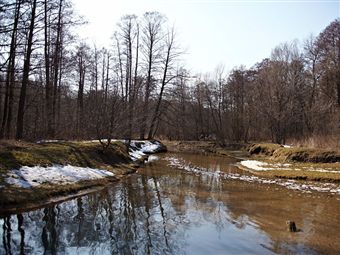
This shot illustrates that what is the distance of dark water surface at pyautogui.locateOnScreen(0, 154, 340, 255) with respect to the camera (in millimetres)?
8516

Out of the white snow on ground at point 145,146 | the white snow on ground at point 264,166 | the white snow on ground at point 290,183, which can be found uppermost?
the white snow on ground at point 145,146

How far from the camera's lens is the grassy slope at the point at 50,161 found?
11.7 metres

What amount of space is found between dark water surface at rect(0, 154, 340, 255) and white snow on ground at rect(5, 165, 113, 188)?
1.41 meters

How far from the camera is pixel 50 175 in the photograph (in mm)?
14438

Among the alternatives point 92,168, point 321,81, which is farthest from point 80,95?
point 321,81

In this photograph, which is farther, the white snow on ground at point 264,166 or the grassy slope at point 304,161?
the white snow on ground at point 264,166

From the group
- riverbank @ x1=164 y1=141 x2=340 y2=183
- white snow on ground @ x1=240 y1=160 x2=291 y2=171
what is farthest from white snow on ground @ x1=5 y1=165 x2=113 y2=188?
white snow on ground @ x1=240 y1=160 x2=291 y2=171

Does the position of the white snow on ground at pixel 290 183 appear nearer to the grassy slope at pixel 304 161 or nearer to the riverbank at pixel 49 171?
the grassy slope at pixel 304 161

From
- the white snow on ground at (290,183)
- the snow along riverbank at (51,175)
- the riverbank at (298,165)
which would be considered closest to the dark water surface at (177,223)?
the white snow on ground at (290,183)

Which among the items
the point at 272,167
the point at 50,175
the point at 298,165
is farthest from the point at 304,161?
the point at 50,175

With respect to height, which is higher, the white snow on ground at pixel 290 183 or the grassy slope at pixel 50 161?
the grassy slope at pixel 50 161

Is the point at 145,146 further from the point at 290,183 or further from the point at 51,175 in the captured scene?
the point at 51,175

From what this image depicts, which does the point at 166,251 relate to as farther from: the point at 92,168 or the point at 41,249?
the point at 92,168

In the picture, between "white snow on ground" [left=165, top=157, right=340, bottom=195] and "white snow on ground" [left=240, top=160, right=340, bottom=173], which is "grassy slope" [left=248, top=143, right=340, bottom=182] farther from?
"white snow on ground" [left=165, top=157, right=340, bottom=195]
